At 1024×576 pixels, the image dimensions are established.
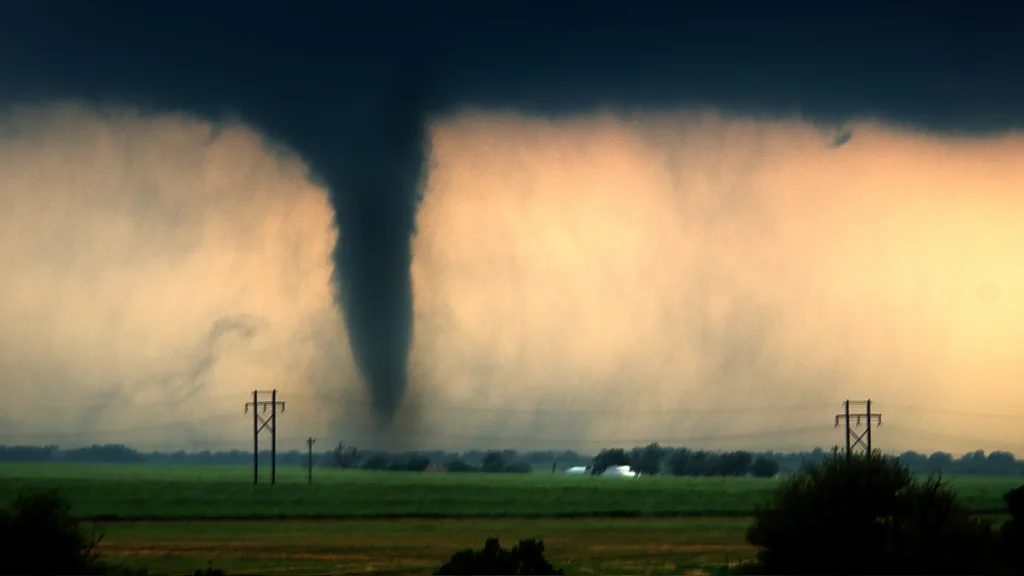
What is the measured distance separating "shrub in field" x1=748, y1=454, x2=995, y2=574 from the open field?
5590mm

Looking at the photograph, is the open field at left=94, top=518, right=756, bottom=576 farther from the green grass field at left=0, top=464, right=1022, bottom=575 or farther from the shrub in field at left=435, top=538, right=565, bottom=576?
the shrub in field at left=435, top=538, right=565, bottom=576

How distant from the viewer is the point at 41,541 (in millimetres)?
46781

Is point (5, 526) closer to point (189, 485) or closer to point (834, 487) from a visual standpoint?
point (834, 487)

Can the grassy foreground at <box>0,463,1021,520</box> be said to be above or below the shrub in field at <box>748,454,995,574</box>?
below

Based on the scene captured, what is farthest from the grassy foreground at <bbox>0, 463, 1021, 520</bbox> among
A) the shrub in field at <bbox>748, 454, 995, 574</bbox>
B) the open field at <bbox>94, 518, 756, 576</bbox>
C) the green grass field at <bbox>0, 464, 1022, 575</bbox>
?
the shrub in field at <bbox>748, 454, 995, 574</bbox>

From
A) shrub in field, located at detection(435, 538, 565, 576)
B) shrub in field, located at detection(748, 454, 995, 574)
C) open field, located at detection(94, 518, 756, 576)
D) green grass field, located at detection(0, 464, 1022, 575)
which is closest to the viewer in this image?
shrub in field, located at detection(435, 538, 565, 576)

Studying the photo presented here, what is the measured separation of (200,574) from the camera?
1850 inches

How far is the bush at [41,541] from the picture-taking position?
46.1 meters

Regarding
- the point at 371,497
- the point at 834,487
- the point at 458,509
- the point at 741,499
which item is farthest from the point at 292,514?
the point at 834,487

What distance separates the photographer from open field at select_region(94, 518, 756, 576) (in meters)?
60.4

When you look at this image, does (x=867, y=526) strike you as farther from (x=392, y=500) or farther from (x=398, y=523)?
(x=392, y=500)

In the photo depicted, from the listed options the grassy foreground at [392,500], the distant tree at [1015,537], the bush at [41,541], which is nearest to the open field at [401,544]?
the grassy foreground at [392,500]

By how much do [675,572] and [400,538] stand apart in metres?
24.6

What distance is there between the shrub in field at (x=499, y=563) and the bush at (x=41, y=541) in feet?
42.8
